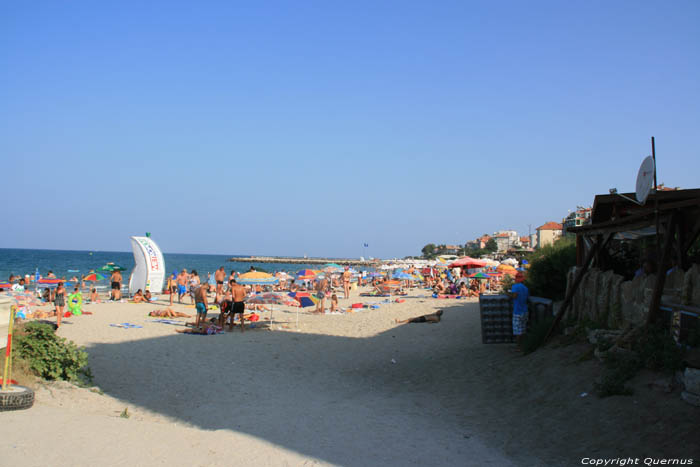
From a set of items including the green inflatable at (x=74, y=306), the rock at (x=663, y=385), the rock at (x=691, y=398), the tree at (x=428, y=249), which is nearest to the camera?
the rock at (x=691, y=398)

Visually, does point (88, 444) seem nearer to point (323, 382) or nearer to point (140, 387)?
point (140, 387)

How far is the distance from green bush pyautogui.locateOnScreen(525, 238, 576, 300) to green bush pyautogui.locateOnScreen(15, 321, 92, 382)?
32.7 feet

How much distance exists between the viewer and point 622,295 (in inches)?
261

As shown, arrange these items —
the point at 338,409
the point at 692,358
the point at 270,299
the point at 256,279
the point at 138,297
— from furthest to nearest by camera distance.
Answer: the point at 138,297 → the point at 256,279 → the point at 270,299 → the point at 338,409 → the point at 692,358

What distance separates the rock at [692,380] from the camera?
4.37 metres

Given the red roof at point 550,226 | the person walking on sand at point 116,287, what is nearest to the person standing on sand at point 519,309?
the person walking on sand at point 116,287

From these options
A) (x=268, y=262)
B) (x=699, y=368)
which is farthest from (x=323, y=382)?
(x=268, y=262)

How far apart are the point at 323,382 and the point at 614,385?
14.6 feet

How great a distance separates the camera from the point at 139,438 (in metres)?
4.54

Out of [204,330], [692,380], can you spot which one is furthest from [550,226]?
[692,380]

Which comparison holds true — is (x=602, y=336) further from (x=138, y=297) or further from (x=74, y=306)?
(x=138, y=297)

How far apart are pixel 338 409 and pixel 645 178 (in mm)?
4751

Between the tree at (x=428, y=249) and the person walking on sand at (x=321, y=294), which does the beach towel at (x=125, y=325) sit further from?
the tree at (x=428, y=249)

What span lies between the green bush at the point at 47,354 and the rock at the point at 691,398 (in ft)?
24.1
